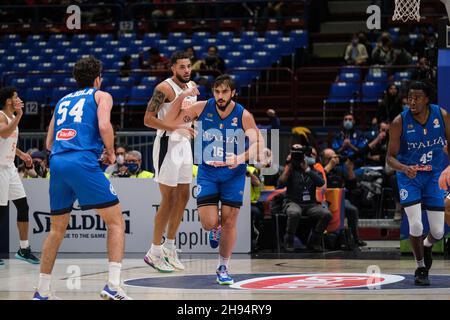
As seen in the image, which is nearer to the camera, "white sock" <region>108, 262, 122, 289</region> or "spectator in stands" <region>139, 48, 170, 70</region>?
"white sock" <region>108, 262, 122, 289</region>

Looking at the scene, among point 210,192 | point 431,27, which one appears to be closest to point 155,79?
point 431,27

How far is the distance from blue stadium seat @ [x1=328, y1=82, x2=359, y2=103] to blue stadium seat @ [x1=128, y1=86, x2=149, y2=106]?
4.30 metres

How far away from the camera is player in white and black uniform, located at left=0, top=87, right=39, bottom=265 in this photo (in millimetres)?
11422

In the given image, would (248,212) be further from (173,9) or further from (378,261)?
(173,9)

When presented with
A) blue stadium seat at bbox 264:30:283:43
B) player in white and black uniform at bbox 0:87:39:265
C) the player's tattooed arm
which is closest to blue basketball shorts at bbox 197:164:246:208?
the player's tattooed arm

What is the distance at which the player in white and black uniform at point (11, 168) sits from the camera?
11.4m

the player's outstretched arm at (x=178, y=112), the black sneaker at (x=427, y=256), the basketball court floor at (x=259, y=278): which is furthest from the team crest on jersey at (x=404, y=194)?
the player's outstretched arm at (x=178, y=112)

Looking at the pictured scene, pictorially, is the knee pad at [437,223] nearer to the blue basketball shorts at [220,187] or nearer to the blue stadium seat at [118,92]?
the blue basketball shorts at [220,187]

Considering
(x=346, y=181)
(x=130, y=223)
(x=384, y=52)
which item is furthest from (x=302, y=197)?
(x=384, y=52)

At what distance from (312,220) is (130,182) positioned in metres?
2.82

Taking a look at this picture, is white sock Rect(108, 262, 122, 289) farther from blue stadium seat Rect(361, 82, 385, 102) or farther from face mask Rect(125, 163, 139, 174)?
blue stadium seat Rect(361, 82, 385, 102)

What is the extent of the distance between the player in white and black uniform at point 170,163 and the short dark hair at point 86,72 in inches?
93.9

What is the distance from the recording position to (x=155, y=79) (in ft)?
69.5
